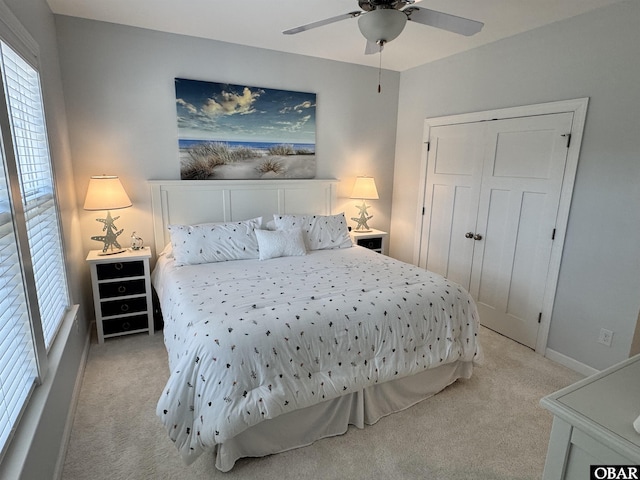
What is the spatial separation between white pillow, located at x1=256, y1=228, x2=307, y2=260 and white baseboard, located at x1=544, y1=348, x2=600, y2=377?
2277 millimetres

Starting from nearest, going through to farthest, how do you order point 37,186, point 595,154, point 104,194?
point 37,186 < point 595,154 < point 104,194

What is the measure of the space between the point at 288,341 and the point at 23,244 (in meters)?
1.28

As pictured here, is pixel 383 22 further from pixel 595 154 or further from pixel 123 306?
pixel 123 306

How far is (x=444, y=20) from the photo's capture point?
1810 millimetres

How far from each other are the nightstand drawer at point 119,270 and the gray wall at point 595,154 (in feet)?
11.6

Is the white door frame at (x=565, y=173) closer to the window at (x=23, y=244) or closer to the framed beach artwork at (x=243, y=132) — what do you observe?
the framed beach artwork at (x=243, y=132)

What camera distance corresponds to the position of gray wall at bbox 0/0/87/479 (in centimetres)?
129

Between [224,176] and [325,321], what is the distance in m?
2.20

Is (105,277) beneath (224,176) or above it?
beneath

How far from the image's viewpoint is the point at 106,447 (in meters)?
1.90

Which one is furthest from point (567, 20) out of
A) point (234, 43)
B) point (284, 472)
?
point (284, 472)

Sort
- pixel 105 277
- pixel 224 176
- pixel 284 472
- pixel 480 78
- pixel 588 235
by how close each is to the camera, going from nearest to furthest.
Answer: pixel 284 472 < pixel 588 235 < pixel 105 277 < pixel 480 78 < pixel 224 176

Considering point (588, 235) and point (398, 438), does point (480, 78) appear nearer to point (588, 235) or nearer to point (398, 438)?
point (588, 235)

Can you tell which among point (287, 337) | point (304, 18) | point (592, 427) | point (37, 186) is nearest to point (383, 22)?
point (304, 18)
